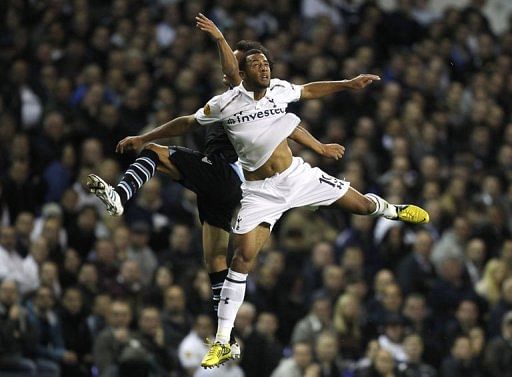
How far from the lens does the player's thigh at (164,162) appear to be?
400 inches

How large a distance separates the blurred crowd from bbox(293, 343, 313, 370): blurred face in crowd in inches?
1.0

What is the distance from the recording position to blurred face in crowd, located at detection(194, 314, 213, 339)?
45.0ft

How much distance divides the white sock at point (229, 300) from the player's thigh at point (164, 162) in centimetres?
87

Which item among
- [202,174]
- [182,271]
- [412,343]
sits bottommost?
[412,343]

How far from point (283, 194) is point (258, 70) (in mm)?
940

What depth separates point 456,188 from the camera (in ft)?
53.5

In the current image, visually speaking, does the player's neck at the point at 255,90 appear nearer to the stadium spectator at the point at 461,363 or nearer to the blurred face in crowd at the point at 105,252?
the blurred face in crowd at the point at 105,252

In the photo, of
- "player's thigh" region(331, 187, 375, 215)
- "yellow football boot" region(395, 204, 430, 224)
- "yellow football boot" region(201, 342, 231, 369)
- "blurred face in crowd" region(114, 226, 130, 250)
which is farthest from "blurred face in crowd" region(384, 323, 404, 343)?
"yellow football boot" region(201, 342, 231, 369)

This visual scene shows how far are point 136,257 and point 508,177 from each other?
495cm

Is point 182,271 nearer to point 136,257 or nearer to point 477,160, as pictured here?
point 136,257

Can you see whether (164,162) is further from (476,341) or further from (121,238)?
(476,341)

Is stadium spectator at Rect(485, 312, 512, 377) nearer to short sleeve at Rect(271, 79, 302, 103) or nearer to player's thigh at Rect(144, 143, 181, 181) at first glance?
short sleeve at Rect(271, 79, 302, 103)

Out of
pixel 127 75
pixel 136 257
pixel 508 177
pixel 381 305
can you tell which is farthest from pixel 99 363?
pixel 508 177

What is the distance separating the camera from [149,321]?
1370 centimetres
